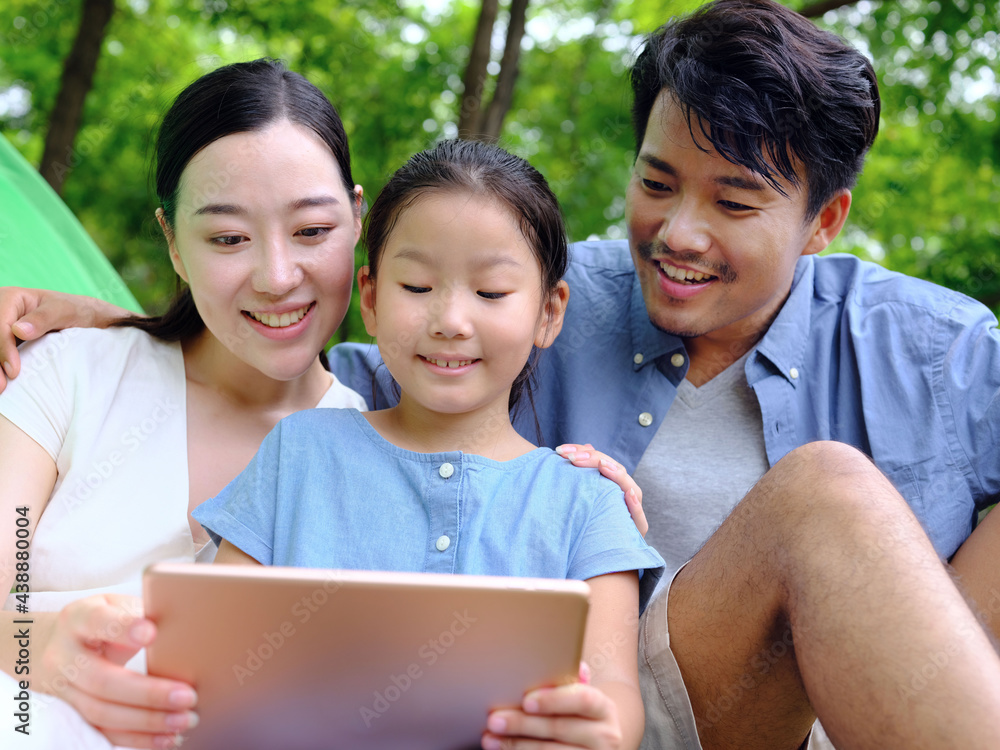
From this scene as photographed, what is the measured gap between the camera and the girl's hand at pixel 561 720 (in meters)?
1.23

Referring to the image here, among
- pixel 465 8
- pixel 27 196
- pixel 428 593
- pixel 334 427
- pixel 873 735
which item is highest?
pixel 465 8

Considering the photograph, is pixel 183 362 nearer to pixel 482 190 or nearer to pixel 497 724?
pixel 482 190

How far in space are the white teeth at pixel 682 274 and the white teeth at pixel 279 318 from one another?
87 cm

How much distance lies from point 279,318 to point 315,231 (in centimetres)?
20

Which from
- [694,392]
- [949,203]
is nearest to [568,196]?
[949,203]

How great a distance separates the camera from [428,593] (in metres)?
1.14

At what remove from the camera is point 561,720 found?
4.08ft

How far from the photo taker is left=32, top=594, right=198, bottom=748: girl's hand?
1234 millimetres

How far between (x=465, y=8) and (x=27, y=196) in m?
4.14

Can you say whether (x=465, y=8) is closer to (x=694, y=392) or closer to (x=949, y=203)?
(x=949, y=203)

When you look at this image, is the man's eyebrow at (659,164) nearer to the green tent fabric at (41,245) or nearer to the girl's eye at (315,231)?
the girl's eye at (315,231)

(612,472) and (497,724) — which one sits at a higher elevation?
(612,472)

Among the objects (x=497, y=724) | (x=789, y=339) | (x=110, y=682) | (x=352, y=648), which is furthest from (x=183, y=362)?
(x=789, y=339)

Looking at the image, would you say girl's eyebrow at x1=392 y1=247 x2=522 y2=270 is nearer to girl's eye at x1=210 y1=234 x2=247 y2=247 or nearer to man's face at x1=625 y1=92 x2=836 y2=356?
girl's eye at x1=210 y1=234 x2=247 y2=247
